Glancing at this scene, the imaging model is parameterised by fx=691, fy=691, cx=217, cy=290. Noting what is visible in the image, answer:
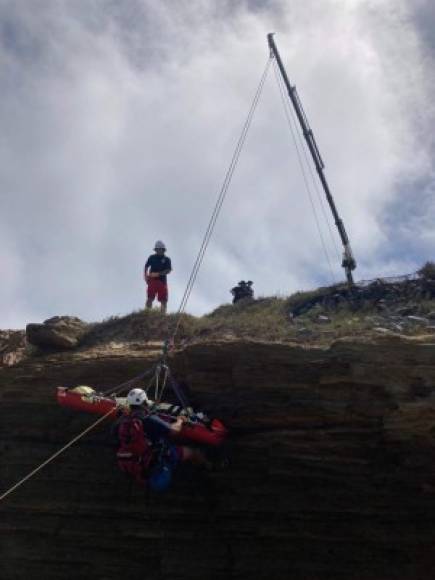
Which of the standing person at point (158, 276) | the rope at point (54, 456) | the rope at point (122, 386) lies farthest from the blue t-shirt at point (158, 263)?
the rope at point (54, 456)

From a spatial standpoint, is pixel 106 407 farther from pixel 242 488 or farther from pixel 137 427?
pixel 242 488

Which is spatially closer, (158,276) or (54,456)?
(54,456)

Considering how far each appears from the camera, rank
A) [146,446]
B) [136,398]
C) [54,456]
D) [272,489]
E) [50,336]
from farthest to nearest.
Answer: [50,336], [54,456], [272,489], [136,398], [146,446]

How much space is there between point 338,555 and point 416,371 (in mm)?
3367

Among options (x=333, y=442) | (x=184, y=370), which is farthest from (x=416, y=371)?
(x=184, y=370)

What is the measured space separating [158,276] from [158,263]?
334mm

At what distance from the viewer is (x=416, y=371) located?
1151 cm

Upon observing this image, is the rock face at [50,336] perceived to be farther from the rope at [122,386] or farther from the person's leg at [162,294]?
the rope at [122,386]

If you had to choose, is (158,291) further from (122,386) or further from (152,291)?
(122,386)

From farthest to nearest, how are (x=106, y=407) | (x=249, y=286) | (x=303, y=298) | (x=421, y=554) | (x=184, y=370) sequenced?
1. (x=249, y=286)
2. (x=303, y=298)
3. (x=184, y=370)
4. (x=106, y=407)
5. (x=421, y=554)

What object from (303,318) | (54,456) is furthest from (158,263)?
(54,456)

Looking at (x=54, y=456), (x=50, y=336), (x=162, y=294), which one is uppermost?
(x=162, y=294)

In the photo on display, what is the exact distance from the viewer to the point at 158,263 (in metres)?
17.8

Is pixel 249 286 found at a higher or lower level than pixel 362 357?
higher
